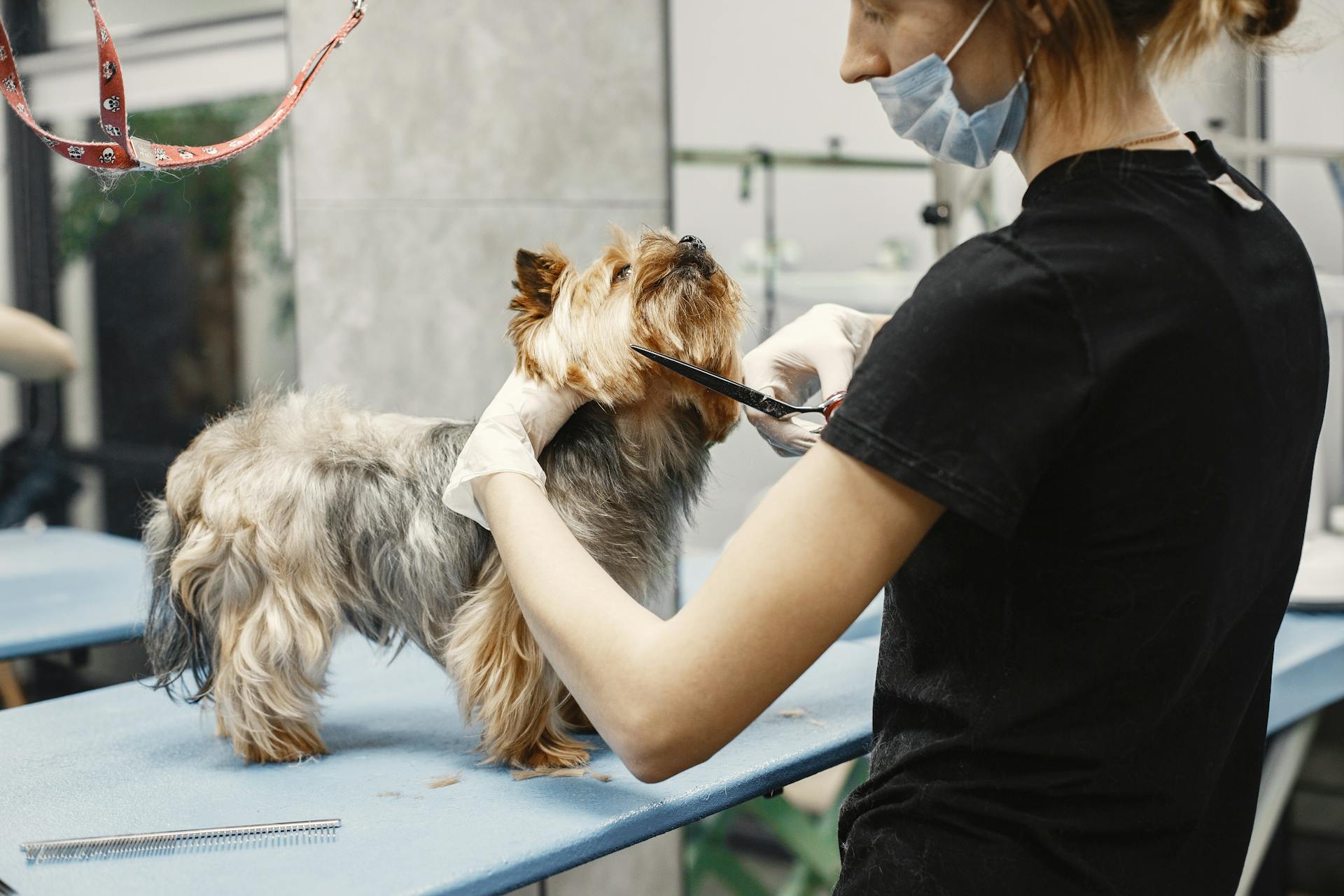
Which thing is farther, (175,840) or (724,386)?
(724,386)

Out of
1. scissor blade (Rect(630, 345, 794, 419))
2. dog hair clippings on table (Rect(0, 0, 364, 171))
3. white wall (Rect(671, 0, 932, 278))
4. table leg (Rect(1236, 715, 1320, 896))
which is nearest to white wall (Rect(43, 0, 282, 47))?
white wall (Rect(671, 0, 932, 278))

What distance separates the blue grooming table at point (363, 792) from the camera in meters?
0.91

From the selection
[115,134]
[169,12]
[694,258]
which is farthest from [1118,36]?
[169,12]

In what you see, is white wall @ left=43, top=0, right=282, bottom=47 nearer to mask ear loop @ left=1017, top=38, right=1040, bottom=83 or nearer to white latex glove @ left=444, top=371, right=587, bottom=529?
white latex glove @ left=444, top=371, right=587, bottom=529

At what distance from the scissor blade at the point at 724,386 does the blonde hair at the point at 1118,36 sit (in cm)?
40

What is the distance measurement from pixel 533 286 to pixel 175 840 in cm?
62

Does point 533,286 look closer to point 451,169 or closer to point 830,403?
point 830,403

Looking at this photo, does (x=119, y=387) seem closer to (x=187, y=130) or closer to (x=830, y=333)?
(x=187, y=130)

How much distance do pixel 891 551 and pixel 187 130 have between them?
1954 millimetres

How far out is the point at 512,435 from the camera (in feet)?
3.47

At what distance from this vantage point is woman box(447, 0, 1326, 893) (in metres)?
0.66

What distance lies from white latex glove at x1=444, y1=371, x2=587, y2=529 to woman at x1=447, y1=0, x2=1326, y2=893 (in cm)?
18

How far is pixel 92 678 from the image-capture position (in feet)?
6.09

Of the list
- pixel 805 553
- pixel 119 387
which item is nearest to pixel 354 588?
pixel 805 553
